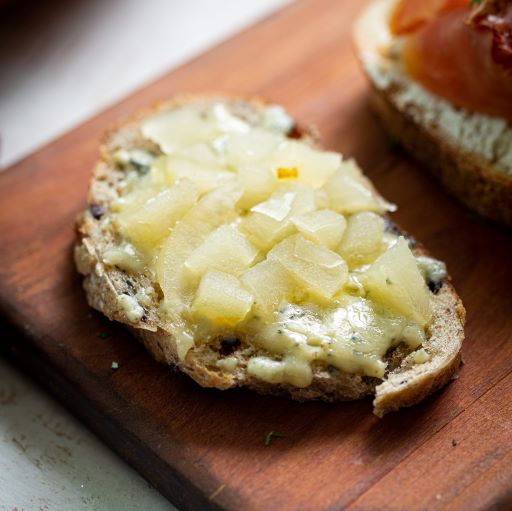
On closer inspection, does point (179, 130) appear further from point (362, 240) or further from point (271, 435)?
point (271, 435)

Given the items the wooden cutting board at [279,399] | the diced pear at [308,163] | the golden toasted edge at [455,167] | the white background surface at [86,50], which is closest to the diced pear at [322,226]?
the diced pear at [308,163]

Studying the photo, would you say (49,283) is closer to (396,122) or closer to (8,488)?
(8,488)

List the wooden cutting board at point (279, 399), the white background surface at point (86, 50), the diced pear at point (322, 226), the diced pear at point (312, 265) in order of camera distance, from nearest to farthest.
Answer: the wooden cutting board at point (279, 399) < the diced pear at point (312, 265) < the diced pear at point (322, 226) < the white background surface at point (86, 50)

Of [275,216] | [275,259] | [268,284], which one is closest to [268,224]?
[275,216]

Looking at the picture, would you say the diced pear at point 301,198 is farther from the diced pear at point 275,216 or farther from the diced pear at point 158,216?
the diced pear at point 158,216

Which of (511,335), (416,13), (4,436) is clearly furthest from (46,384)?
(416,13)

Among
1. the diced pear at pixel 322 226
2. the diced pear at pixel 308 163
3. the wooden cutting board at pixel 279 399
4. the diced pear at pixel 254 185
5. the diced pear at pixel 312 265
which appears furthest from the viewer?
the diced pear at pixel 308 163
